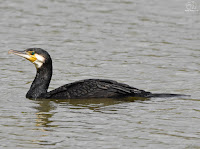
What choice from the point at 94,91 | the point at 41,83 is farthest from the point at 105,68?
the point at 94,91

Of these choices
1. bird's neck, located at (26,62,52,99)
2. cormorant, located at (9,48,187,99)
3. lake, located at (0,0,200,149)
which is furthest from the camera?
bird's neck, located at (26,62,52,99)

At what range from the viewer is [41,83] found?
1229 cm

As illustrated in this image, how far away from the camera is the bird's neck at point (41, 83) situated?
12.1 metres

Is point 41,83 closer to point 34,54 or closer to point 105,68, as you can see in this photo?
point 34,54

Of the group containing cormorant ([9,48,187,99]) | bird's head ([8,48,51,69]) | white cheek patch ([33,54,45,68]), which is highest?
bird's head ([8,48,51,69])

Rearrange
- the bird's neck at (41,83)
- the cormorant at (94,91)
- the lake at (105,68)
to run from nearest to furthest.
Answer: the lake at (105,68) < the cormorant at (94,91) < the bird's neck at (41,83)

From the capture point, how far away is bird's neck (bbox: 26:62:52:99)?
39.6ft

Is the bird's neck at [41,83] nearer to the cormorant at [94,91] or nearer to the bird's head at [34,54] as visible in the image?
the cormorant at [94,91]

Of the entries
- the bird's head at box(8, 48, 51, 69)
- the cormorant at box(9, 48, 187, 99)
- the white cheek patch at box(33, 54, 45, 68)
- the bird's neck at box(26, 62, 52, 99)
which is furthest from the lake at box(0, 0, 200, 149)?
the bird's head at box(8, 48, 51, 69)

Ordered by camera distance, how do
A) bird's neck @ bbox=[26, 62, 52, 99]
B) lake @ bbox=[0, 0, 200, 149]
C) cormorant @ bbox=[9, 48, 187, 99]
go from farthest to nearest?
bird's neck @ bbox=[26, 62, 52, 99] → cormorant @ bbox=[9, 48, 187, 99] → lake @ bbox=[0, 0, 200, 149]

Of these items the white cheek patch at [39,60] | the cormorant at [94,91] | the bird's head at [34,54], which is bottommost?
the cormorant at [94,91]

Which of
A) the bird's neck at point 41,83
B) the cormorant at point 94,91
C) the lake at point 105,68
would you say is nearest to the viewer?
the lake at point 105,68

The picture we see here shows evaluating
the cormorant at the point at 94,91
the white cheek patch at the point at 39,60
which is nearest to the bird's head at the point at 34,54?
the white cheek patch at the point at 39,60

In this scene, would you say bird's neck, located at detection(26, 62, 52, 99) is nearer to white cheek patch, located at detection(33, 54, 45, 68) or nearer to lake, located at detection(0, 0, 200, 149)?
white cheek patch, located at detection(33, 54, 45, 68)
